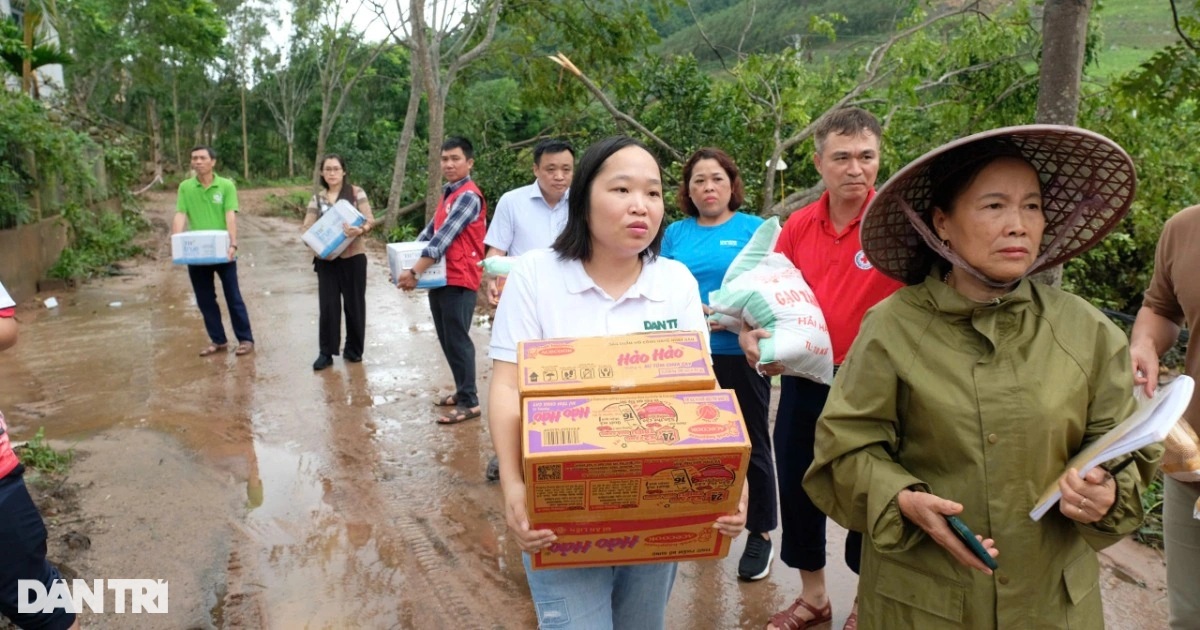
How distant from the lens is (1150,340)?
241 cm

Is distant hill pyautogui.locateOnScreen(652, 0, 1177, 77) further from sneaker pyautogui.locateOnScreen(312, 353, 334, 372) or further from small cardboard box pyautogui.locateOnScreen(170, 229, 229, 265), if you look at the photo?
small cardboard box pyautogui.locateOnScreen(170, 229, 229, 265)

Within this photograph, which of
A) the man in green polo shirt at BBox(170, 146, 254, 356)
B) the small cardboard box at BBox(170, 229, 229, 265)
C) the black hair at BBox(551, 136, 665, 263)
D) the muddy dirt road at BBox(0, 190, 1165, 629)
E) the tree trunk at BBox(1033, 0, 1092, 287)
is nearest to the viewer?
the black hair at BBox(551, 136, 665, 263)

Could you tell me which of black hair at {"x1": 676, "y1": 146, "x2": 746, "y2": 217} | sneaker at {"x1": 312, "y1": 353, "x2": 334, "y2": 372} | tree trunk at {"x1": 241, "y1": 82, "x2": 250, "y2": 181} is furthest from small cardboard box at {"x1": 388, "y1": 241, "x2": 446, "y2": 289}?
tree trunk at {"x1": 241, "y1": 82, "x2": 250, "y2": 181}

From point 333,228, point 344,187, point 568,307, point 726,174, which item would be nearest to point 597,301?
point 568,307

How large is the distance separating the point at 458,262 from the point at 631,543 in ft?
12.1

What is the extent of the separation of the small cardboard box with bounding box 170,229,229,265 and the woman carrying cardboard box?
5486 mm

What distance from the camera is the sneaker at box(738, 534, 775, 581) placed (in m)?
3.37

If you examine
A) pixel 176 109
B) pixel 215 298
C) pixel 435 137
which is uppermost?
pixel 176 109

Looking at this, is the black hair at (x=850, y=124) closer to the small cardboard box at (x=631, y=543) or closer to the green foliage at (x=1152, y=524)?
the small cardboard box at (x=631, y=543)

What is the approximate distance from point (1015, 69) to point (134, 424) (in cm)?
778

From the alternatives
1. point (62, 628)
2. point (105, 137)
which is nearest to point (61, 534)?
point (62, 628)

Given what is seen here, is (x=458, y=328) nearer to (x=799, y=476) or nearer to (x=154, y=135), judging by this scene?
(x=799, y=476)

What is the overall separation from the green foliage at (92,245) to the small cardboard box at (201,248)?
5.15 metres

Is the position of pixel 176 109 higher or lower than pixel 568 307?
higher
